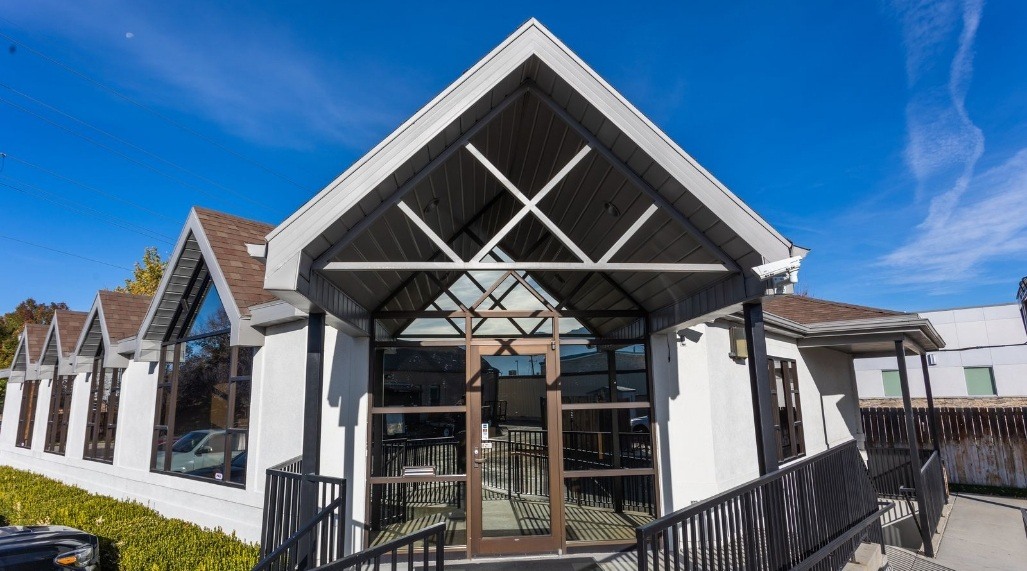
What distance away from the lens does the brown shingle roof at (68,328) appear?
43.0 ft

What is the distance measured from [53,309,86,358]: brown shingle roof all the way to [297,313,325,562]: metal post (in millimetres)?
12644

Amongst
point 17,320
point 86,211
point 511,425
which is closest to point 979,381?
point 511,425

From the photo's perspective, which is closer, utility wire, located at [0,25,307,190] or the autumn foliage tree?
utility wire, located at [0,25,307,190]

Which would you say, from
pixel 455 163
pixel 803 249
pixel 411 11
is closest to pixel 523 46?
pixel 455 163

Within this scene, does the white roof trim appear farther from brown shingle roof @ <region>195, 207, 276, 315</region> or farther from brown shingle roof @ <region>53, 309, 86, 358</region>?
brown shingle roof @ <region>53, 309, 86, 358</region>

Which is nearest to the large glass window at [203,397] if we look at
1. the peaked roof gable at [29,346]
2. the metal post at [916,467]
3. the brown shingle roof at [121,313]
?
the brown shingle roof at [121,313]

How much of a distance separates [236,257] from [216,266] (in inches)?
16.7

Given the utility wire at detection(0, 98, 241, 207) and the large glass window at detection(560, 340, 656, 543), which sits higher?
the utility wire at detection(0, 98, 241, 207)

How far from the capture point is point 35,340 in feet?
49.8

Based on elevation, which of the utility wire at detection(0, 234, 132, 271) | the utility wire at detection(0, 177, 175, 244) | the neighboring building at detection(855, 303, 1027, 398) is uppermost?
the utility wire at detection(0, 177, 175, 244)

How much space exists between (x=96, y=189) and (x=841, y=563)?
2664cm

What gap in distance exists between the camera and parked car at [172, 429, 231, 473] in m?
7.48

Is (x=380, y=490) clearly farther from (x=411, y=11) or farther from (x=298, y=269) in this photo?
(x=411, y=11)

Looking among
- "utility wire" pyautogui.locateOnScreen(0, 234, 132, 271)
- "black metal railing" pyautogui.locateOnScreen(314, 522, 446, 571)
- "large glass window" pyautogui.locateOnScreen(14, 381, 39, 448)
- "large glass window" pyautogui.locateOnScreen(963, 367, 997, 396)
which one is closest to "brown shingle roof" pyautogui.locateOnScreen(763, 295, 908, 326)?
"black metal railing" pyautogui.locateOnScreen(314, 522, 446, 571)
